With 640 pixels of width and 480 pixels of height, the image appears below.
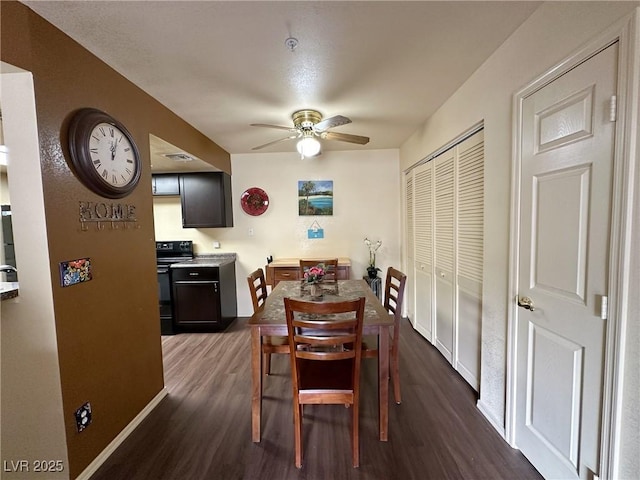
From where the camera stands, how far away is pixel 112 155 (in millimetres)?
1693

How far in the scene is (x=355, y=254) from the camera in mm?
3910

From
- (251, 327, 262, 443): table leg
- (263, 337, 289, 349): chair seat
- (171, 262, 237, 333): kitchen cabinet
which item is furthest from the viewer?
(171, 262, 237, 333): kitchen cabinet

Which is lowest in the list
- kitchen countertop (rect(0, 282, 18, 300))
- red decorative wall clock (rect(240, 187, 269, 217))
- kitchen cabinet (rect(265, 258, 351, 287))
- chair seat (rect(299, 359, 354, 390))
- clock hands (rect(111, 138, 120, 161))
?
chair seat (rect(299, 359, 354, 390))

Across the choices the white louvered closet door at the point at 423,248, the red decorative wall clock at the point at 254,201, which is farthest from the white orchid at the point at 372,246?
the red decorative wall clock at the point at 254,201

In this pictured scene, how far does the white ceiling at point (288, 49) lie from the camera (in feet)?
4.22

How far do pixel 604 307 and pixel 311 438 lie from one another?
1.70 meters

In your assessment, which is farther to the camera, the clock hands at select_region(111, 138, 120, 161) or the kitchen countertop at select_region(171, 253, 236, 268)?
the kitchen countertop at select_region(171, 253, 236, 268)

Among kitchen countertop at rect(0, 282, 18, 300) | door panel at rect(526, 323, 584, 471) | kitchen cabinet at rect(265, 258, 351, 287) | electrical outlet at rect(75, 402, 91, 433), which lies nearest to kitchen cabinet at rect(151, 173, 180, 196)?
kitchen cabinet at rect(265, 258, 351, 287)

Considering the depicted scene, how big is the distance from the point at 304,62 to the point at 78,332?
2069 mm

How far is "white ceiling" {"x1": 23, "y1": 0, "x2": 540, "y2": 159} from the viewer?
1.29m

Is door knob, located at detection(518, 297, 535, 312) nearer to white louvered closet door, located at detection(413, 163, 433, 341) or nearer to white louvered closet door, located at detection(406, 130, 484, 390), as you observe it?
white louvered closet door, located at detection(406, 130, 484, 390)

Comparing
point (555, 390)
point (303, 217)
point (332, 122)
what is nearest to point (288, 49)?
point (332, 122)

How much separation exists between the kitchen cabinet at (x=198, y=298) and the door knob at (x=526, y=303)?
10.0ft

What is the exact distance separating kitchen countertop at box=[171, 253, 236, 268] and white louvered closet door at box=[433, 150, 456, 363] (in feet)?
8.59
